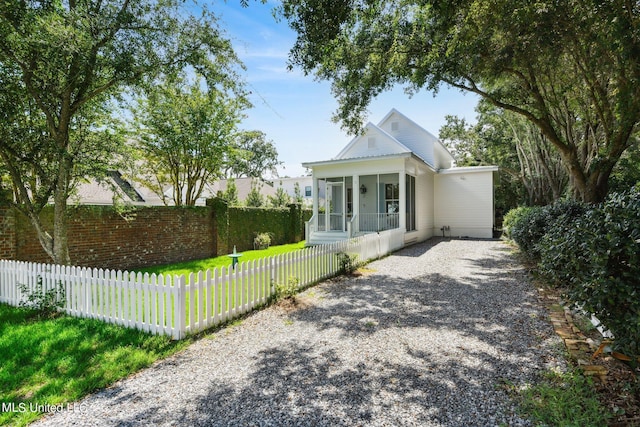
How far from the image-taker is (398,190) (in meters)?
15.7

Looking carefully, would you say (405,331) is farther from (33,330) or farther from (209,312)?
(33,330)

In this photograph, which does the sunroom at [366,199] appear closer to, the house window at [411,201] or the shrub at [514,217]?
the house window at [411,201]

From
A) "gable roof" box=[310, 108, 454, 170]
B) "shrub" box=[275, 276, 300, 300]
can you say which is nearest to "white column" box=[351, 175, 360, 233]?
"gable roof" box=[310, 108, 454, 170]

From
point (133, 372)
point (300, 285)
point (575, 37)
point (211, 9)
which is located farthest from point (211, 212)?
point (575, 37)

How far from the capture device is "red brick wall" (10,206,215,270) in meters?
7.97

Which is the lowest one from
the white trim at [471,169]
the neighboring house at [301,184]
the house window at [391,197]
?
the house window at [391,197]

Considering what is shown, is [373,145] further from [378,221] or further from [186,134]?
[186,134]

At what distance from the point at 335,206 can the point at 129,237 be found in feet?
33.4

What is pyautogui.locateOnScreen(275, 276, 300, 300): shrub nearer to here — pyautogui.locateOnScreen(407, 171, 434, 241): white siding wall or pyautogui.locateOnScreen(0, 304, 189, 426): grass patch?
pyautogui.locateOnScreen(0, 304, 189, 426): grass patch

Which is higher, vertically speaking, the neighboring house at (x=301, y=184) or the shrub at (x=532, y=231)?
the neighboring house at (x=301, y=184)

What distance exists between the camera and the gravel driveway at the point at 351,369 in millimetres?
2830

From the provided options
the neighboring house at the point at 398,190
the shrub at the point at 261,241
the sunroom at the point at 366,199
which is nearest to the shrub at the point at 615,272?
the neighboring house at the point at 398,190

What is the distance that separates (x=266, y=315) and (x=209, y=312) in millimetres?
1024

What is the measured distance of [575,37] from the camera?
699 cm
